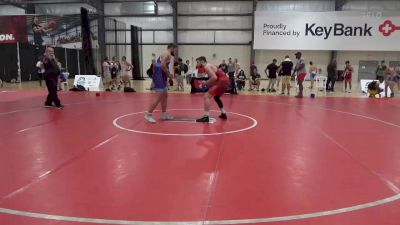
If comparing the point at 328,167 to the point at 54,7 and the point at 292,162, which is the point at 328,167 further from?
the point at 54,7

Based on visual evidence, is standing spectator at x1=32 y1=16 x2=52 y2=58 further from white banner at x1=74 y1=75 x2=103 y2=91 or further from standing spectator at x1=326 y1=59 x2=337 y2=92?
standing spectator at x1=326 y1=59 x2=337 y2=92

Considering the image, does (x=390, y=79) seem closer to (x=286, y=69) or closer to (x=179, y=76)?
(x=286, y=69)

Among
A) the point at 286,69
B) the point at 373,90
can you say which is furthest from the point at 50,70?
the point at 373,90

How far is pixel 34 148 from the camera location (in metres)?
6.00

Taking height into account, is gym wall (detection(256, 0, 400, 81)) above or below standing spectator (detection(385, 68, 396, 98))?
above

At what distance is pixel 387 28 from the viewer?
26.8m

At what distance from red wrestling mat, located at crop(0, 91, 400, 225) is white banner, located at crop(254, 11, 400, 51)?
66.3ft

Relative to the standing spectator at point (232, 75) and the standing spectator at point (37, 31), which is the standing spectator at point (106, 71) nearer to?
the standing spectator at point (232, 75)

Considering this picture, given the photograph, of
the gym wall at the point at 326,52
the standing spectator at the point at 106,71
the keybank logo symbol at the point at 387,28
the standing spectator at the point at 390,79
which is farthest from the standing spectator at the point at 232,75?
the keybank logo symbol at the point at 387,28

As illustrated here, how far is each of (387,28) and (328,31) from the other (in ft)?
14.0

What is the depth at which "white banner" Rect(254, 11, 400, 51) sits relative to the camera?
26828 millimetres

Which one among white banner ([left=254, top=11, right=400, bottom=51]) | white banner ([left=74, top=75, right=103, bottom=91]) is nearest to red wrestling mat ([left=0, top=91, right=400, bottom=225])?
white banner ([left=74, top=75, right=103, bottom=91])

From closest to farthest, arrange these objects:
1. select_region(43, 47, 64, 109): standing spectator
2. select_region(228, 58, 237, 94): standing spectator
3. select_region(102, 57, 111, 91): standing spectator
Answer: select_region(43, 47, 64, 109): standing spectator → select_region(228, 58, 237, 94): standing spectator → select_region(102, 57, 111, 91): standing spectator

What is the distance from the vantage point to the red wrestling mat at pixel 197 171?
3.58 meters
